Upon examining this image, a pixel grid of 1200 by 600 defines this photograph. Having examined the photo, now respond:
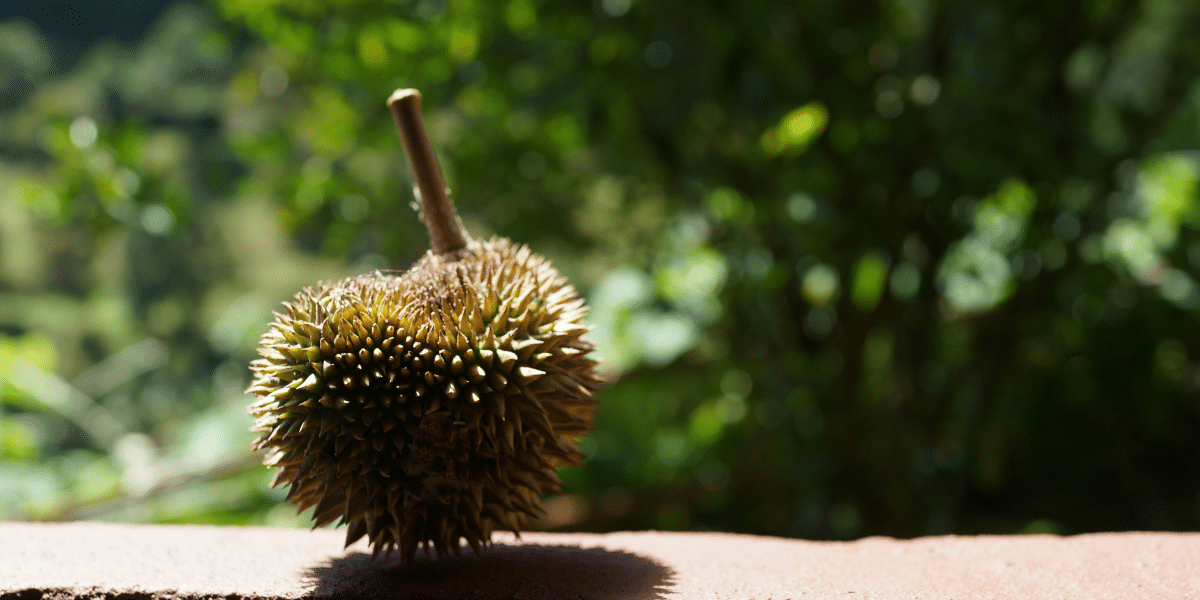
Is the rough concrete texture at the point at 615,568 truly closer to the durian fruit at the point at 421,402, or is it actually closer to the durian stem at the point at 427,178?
the durian fruit at the point at 421,402

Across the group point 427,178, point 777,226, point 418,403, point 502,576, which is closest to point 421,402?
point 418,403

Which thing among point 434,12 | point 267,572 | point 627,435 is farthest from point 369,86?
point 627,435

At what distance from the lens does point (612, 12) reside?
210cm

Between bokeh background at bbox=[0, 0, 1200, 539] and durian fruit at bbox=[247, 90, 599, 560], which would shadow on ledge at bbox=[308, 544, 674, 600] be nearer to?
durian fruit at bbox=[247, 90, 599, 560]

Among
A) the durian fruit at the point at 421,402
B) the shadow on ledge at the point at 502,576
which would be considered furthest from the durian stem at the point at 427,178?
the shadow on ledge at the point at 502,576

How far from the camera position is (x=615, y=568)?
1.41m

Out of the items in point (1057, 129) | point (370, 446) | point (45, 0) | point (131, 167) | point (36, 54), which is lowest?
point (370, 446)

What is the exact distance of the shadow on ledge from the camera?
1263 millimetres

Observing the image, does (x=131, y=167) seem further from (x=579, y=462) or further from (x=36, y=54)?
(x=36, y=54)

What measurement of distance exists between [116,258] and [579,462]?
20.6 ft

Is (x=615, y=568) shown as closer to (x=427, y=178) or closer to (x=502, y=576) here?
(x=502, y=576)

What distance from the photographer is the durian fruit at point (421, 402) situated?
3.80 ft

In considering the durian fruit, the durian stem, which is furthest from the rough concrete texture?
the durian stem

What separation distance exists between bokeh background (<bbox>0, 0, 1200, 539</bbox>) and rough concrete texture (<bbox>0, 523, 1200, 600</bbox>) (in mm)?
1042
